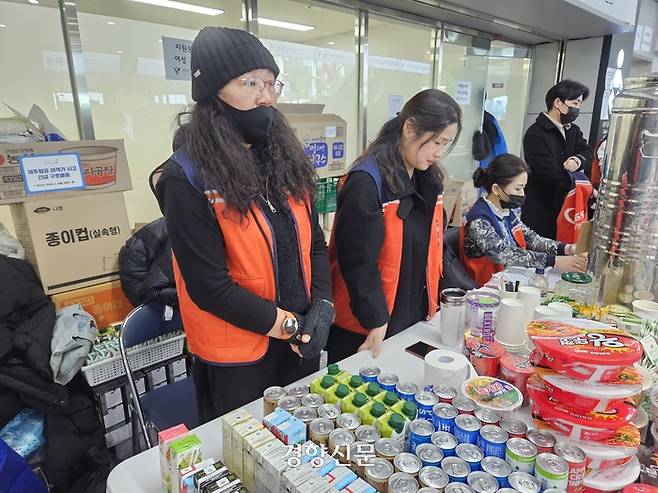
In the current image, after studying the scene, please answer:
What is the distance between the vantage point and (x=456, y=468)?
2.36 ft

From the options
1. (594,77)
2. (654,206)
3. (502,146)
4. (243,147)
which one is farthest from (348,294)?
(594,77)

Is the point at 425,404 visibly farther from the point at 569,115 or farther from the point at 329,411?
the point at 569,115

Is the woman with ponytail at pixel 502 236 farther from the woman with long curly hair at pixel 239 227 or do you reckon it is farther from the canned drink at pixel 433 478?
the canned drink at pixel 433 478

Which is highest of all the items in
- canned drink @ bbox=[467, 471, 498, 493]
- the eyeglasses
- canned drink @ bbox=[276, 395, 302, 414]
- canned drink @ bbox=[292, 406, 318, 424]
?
the eyeglasses

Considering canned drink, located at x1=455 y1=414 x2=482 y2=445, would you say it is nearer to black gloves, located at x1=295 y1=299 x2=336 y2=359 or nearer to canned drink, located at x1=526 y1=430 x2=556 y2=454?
canned drink, located at x1=526 y1=430 x2=556 y2=454

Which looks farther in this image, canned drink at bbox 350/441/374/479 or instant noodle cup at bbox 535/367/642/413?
instant noodle cup at bbox 535/367/642/413

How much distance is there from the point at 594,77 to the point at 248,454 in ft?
19.1

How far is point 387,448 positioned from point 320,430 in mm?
118

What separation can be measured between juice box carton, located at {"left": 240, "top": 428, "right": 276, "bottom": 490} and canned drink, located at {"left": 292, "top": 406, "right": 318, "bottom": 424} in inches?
3.1

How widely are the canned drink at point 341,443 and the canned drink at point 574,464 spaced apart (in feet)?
1.15

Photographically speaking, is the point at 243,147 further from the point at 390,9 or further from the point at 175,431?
the point at 390,9

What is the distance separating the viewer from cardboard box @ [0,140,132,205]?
1884 millimetres

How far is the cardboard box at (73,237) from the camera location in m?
1.99

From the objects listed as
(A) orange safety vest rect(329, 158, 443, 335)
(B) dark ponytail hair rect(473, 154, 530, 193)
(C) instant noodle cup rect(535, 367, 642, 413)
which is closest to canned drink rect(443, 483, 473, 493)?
(C) instant noodle cup rect(535, 367, 642, 413)
